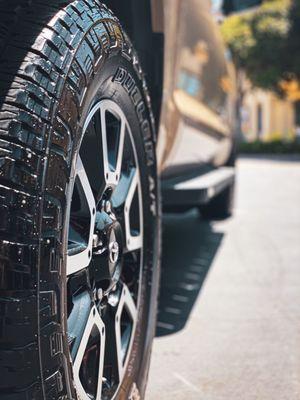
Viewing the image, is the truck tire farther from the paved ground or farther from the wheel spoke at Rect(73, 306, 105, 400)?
the paved ground

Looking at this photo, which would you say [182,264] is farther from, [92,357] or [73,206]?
[73,206]

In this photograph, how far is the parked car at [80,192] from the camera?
1.28 meters

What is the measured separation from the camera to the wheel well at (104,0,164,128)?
242 centimetres

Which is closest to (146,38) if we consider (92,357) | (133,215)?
(133,215)

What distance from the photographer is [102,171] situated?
1.80 meters

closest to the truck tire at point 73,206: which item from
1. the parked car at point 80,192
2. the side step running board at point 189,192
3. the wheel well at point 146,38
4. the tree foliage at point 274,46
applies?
the parked car at point 80,192

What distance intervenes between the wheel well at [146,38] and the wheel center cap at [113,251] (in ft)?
2.92

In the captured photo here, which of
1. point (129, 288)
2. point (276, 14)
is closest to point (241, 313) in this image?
point (129, 288)

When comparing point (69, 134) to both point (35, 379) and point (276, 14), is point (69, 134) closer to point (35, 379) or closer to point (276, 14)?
point (35, 379)

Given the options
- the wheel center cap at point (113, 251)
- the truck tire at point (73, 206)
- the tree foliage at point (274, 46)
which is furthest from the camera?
the tree foliage at point (274, 46)

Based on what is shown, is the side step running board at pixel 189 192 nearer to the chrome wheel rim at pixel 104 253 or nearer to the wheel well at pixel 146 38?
the wheel well at pixel 146 38

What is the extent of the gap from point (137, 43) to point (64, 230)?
132 cm

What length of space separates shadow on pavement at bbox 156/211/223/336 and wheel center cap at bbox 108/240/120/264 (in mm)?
1299

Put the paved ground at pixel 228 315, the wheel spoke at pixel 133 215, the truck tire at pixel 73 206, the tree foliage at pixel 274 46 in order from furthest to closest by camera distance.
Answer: the tree foliage at pixel 274 46 → the paved ground at pixel 228 315 → the wheel spoke at pixel 133 215 → the truck tire at pixel 73 206
